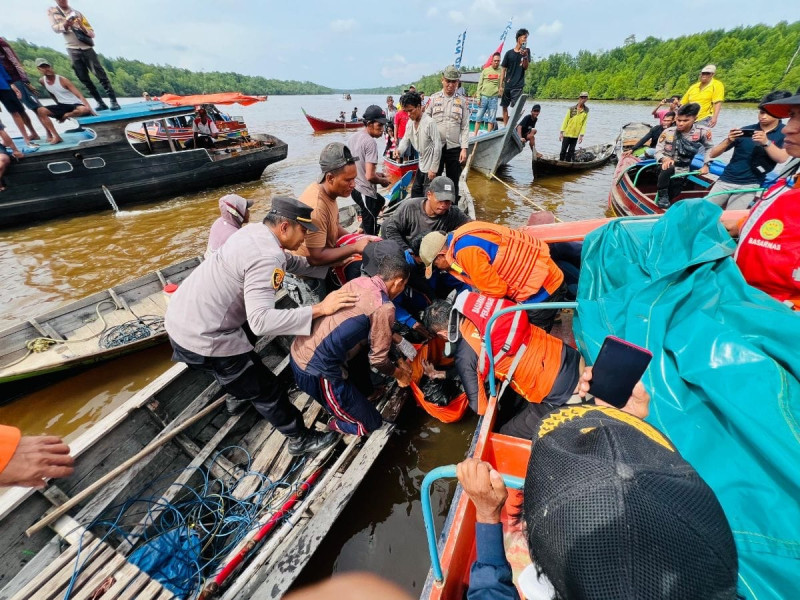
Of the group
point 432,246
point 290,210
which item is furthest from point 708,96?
point 290,210

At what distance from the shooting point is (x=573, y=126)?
11102 millimetres

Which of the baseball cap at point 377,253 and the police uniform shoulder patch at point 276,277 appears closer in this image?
the police uniform shoulder patch at point 276,277

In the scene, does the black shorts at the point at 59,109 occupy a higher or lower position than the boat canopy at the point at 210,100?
lower

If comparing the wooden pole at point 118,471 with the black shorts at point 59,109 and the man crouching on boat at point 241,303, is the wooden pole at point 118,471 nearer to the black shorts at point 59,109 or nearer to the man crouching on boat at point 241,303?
the man crouching on boat at point 241,303

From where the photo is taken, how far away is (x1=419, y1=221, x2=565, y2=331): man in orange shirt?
2.88 m

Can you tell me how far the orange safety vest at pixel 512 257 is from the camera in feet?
9.55

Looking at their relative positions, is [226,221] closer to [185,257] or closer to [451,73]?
[451,73]

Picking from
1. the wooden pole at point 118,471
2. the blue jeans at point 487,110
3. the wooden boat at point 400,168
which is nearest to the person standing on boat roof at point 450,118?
the wooden boat at point 400,168

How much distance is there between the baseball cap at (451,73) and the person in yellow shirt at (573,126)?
7.08 meters

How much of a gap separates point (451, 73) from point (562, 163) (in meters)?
7.48

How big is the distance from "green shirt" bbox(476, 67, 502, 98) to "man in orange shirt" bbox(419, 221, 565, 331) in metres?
9.70

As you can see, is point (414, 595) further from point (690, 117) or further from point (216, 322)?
point (690, 117)

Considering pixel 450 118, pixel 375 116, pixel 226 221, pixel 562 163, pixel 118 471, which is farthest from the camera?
pixel 562 163

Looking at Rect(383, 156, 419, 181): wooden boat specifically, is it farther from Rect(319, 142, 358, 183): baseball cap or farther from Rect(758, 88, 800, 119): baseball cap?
Rect(758, 88, 800, 119): baseball cap
